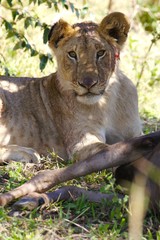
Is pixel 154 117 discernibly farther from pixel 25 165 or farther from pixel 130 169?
pixel 130 169

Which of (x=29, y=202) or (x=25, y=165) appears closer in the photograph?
(x=29, y=202)

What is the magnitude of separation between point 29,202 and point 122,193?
602mm

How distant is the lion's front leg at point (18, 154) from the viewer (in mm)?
4836

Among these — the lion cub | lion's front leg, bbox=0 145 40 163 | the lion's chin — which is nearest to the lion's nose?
the lion cub

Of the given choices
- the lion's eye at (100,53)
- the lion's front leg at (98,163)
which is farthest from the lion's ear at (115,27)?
the lion's front leg at (98,163)

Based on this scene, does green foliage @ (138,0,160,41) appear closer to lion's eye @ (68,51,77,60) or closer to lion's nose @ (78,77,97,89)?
lion's eye @ (68,51,77,60)

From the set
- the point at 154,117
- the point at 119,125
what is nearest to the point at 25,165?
the point at 119,125

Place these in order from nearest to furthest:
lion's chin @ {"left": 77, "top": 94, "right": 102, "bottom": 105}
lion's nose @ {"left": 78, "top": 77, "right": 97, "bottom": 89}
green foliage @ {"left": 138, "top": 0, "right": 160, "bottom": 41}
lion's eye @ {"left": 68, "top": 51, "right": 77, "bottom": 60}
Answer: lion's nose @ {"left": 78, "top": 77, "right": 97, "bottom": 89}, lion's chin @ {"left": 77, "top": 94, "right": 102, "bottom": 105}, lion's eye @ {"left": 68, "top": 51, "right": 77, "bottom": 60}, green foliage @ {"left": 138, "top": 0, "right": 160, "bottom": 41}

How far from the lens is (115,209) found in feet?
11.9

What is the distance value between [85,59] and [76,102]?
0.39 meters

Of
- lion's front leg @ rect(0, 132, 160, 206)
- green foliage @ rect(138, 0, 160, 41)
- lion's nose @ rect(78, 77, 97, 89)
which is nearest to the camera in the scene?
lion's front leg @ rect(0, 132, 160, 206)

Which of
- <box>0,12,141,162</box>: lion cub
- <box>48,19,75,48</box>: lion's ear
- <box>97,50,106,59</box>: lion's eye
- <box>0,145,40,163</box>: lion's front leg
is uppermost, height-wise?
<box>48,19,75,48</box>: lion's ear

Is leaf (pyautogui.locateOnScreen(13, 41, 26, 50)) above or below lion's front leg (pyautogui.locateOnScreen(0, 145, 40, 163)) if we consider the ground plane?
above

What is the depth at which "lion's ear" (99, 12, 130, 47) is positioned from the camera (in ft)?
16.2
